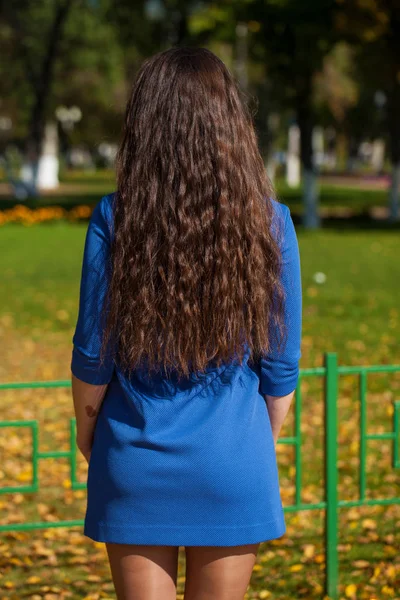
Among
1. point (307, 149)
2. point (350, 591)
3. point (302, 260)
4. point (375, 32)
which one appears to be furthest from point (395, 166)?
point (350, 591)

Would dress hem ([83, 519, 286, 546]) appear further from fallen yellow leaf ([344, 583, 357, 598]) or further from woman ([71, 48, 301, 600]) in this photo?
fallen yellow leaf ([344, 583, 357, 598])

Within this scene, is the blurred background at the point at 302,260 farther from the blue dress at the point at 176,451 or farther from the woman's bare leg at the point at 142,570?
the woman's bare leg at the point at 142,570

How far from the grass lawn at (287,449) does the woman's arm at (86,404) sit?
2.51m

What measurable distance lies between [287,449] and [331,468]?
3057 mm

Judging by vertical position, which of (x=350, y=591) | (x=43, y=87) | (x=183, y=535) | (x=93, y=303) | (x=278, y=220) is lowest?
(x=350, y=591)

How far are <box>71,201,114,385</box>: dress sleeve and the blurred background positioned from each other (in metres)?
0.48

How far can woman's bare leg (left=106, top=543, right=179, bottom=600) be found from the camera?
2.35m

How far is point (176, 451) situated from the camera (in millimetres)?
2285

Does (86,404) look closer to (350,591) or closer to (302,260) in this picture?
(350,591)

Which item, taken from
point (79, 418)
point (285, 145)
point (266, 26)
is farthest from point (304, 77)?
point (285, 145)

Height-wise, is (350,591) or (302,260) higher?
(350,591)

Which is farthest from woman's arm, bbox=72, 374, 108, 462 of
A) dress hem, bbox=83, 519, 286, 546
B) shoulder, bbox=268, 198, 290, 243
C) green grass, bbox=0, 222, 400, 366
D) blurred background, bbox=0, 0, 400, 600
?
green grass, bbox=0, 222, 400, 366

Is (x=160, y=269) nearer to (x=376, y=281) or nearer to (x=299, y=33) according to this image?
(x=376, y=281)

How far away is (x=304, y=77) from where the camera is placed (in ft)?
84.5
